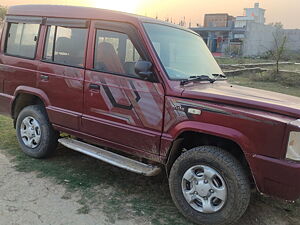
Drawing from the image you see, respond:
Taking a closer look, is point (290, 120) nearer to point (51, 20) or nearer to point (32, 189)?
point (32, 189)

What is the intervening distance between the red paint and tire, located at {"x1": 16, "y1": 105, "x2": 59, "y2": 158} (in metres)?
0.20

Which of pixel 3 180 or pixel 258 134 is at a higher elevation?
pixel 258 134

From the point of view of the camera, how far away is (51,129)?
15.5 ft

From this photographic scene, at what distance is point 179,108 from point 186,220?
1.14 meters

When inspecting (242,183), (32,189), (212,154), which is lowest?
(32,189)

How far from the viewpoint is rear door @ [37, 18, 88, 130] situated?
4234mm

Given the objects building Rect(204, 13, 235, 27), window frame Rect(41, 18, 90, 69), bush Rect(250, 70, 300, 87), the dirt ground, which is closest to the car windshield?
window frame Rect(41, 18, 90, 69)

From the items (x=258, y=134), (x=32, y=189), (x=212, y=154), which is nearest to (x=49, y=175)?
(x=32, y=189)

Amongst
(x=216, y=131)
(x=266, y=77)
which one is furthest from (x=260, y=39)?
(x=216, y=131)

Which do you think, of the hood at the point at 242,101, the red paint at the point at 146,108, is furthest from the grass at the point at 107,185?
the hood at the point at 242,101

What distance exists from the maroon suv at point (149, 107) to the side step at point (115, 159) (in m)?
0.01

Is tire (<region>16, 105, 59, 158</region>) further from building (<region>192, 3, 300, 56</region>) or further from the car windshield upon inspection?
building (<region>192, 3, 300, 56</region>)

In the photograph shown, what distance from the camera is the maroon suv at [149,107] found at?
3.04 metres

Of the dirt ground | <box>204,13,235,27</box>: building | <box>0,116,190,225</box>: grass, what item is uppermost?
<box>204,13,235,27</box>: building
